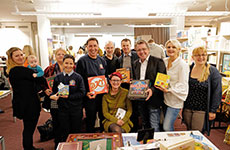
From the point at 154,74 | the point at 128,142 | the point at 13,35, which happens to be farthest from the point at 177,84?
the point at 13,35

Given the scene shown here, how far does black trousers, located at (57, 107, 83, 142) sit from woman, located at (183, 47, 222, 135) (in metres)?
1.48

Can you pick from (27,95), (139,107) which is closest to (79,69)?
(27,95)

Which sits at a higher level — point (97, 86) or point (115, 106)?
point (97, 86)

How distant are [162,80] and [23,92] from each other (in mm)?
1798

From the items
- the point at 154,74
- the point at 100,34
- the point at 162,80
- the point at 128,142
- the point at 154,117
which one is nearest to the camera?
the point at 128,142

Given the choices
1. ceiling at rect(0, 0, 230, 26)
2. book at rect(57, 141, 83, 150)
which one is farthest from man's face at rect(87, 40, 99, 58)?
ceiling at rect(0, 0, 230, 26)

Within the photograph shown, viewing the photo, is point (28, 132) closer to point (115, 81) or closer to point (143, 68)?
point (115, 81)

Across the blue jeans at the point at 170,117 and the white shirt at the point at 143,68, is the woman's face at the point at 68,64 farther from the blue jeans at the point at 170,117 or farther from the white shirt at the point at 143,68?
the blue jeans at the point at 170,117

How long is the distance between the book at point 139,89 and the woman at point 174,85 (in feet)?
0.68

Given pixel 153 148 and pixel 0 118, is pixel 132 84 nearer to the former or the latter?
pixel 153 148

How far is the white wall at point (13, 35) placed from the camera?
33.6 feet

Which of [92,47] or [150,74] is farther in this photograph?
[92,47]

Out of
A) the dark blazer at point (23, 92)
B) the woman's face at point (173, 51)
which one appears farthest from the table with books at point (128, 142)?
the woman's face at point (173, 51)

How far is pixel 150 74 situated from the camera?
6.88ft
